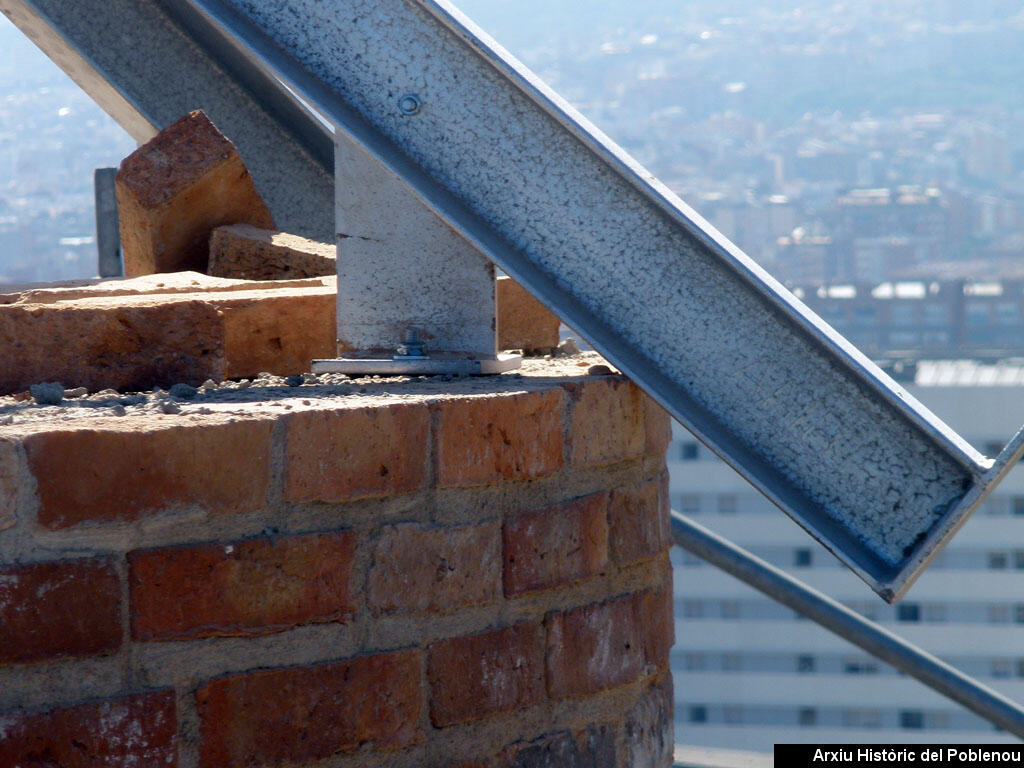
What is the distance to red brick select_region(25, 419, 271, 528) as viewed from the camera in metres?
1.20

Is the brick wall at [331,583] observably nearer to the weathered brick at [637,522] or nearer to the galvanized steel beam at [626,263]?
the weathered brick at [637,522]

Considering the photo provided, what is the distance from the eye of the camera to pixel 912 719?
97.5 ft

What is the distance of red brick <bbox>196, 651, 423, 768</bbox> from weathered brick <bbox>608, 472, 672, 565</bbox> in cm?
35

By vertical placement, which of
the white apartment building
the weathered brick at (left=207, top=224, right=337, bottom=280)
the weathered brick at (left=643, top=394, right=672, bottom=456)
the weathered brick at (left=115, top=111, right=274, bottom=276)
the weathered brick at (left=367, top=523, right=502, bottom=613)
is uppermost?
the weathered brick at (left=115, top=111, right=274, bottom=276)

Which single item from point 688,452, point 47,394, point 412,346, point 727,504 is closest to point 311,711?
point 47,394

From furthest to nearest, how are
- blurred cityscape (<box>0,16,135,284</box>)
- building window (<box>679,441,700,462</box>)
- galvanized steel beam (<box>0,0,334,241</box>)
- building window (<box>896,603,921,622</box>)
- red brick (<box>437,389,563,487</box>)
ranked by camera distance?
building window (<box>896,603,921,622</box>)
building window (<box>679,441,700,462</box>)
blurred cityscape (<box>0,16,135,284</box>)
galvanized steel beam (<box>0,0,334,241</box>)
red brick (<box>437,389,563,487</box>)

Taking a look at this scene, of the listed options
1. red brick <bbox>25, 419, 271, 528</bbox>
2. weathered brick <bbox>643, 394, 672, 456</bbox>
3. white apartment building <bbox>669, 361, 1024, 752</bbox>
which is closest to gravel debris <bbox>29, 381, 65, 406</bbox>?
red brick <bbox>25, 419, 271, 528</bbox>

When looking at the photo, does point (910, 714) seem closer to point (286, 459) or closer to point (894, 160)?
point (286, 459)

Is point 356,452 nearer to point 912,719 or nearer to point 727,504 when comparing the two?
point 727,504

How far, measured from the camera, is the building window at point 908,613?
1047 inches

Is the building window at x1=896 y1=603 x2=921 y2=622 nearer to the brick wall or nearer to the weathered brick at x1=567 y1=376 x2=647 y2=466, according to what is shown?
the weathered brick at x1=567 y1=376 x2=647 y2=466

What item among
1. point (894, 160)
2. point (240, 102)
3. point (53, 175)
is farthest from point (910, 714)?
point (894, 160)

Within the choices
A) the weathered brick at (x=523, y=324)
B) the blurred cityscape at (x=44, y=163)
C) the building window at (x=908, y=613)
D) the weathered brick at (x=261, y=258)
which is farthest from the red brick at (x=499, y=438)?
the building window at (x=908, y=613)

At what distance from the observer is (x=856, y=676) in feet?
94.5
